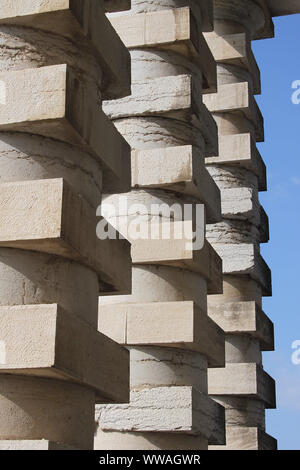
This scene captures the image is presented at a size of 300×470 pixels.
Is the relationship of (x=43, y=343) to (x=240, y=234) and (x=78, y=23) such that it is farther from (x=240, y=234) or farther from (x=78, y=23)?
(x=240, y=234)

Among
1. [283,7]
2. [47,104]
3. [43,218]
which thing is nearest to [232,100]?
[283,7]

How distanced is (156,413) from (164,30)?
514 cm

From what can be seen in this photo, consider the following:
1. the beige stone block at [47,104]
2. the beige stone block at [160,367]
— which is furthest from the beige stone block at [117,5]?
the beige stone block at [160,367]

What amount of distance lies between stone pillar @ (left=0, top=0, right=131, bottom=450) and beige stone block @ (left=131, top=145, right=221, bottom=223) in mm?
2064

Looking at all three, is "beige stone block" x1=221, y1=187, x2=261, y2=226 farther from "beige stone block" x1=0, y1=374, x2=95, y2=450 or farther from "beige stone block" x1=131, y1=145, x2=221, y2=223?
"beige stone block" x1=0, y1=374, x2=95, y2=450

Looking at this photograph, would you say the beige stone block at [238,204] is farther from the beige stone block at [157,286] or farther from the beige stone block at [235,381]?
the beige stone block at [157,286]

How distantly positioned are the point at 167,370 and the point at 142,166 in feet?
8.70

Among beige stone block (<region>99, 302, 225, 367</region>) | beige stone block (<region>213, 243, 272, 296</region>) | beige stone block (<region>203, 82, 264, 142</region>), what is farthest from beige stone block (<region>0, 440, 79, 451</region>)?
beige stone block (<region>203, 82, 264, 142</region>)

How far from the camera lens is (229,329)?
14477mm

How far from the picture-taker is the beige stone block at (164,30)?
11.0 metres

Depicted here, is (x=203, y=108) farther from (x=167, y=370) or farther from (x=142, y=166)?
(x=167, y=370)

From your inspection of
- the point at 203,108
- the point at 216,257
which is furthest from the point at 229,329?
the point at 203,108

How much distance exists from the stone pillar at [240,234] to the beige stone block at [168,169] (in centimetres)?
461

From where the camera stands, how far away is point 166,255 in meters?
10.1
